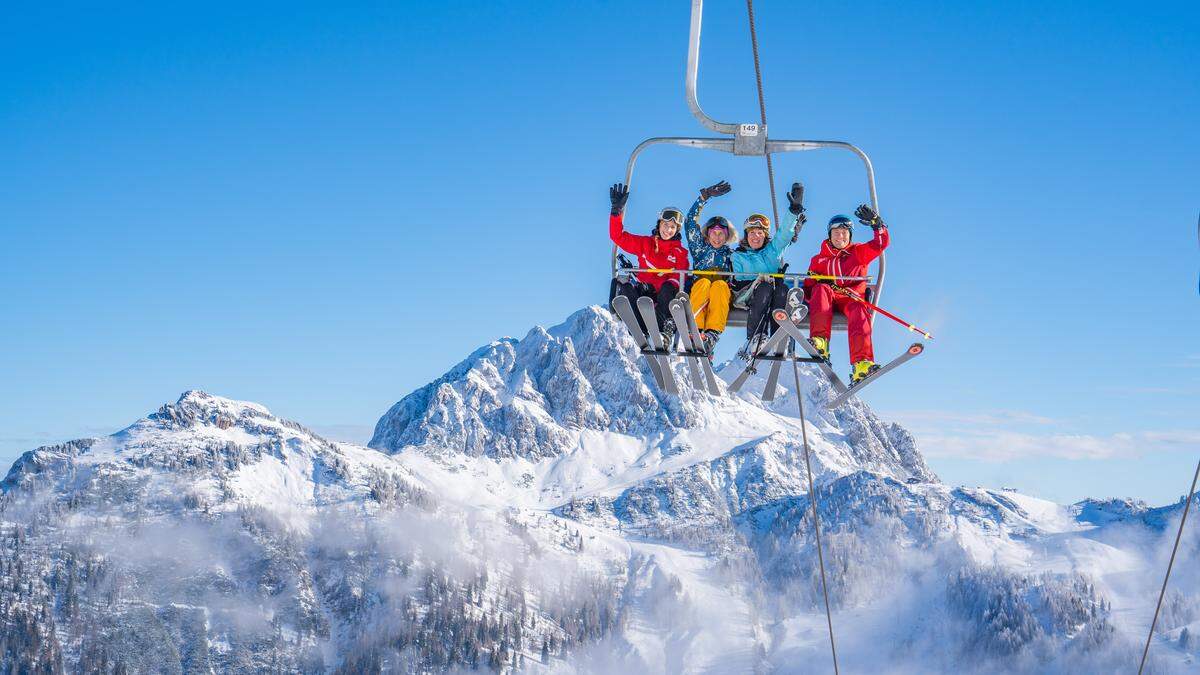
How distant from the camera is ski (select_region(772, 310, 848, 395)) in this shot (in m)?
15.4

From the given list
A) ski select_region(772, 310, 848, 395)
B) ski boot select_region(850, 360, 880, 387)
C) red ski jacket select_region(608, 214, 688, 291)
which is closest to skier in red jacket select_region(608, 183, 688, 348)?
red ski jacket select_region(608, 214, 688, 291)

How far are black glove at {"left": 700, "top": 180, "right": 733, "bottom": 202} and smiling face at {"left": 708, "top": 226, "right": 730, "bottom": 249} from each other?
1.98 ft

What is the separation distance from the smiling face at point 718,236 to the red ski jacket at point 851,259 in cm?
144

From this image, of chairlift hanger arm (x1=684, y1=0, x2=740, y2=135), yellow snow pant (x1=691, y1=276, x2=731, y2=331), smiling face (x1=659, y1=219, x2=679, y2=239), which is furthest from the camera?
smiling face (x1=659, y1=219, x2=679, y2=239)

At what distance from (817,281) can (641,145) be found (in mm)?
3515

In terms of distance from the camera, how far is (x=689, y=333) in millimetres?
15953

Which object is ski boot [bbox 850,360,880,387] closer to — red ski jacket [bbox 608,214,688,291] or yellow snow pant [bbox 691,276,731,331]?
yellow snow pant [bbox 691,276,731,331]

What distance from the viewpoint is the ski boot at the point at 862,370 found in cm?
1574

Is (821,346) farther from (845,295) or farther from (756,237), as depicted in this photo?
(756,237)

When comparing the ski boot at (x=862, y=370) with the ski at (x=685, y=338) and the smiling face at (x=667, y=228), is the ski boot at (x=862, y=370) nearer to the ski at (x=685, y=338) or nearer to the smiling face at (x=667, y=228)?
the ski at (x=685, y=338)

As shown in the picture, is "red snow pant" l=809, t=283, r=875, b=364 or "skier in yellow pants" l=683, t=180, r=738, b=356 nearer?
"red snow pant" l=809, t=283, r=875, b=364

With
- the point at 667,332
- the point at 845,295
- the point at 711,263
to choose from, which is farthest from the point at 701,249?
the point at 845,295

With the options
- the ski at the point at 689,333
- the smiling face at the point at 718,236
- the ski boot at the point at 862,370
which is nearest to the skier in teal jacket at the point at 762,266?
the smiling face at the point at 718,236

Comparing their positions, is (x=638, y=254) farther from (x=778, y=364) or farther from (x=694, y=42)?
(x=694, y=42)
